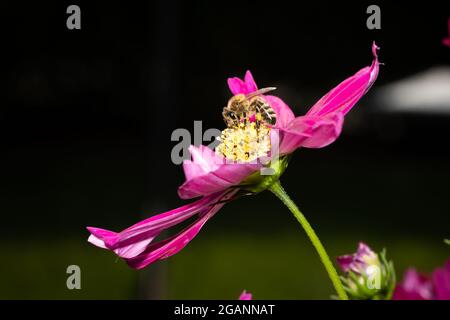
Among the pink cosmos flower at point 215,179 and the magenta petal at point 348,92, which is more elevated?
the magenta petal at point 348,92

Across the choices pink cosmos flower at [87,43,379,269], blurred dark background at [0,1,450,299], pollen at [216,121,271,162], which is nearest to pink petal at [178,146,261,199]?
pink cosmos flower at [87,43,379,269]

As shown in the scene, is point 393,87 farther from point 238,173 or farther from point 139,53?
point 238,173

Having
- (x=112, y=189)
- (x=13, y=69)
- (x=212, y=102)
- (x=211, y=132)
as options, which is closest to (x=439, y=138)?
(x=212, y=102)

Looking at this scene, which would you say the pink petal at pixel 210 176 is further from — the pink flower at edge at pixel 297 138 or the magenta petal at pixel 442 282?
the magenta petal at pixel 442 282

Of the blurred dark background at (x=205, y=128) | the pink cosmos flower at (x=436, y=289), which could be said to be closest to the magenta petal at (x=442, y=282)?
the pink cosmos flower at (x=436, y=289)

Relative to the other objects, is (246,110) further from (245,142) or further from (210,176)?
(210,176)

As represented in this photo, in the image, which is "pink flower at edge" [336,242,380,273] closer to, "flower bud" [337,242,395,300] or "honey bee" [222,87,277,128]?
"flower bud" [337,242,395,300]
